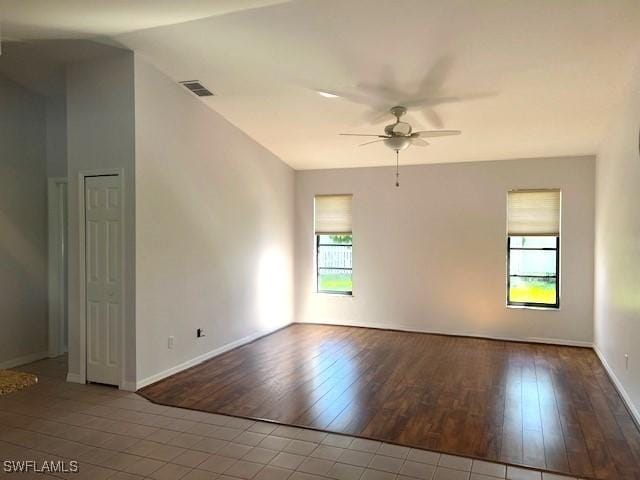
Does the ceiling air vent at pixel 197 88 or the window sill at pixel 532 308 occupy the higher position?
the ceiling air vent at pixel 197 88

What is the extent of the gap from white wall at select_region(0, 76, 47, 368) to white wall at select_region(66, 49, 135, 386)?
3.35 feet

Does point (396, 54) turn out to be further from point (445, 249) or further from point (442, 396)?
point (445, 249)

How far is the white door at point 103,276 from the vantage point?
4414mm

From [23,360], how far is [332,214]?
15.9 ft

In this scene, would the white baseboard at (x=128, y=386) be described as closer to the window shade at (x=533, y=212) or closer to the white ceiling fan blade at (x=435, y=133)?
the white ceiling fan blade at (x=435, y=133)

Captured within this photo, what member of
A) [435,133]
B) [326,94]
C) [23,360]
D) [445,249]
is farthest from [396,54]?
[23,360]

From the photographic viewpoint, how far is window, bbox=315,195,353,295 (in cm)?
759

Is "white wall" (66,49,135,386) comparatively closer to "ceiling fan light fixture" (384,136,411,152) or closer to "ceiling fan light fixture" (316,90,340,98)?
"ceiling fan light fixture" (316,90,340,98)

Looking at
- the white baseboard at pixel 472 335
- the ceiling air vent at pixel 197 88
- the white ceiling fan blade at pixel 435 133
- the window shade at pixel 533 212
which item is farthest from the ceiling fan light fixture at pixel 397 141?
the white baseboard at pixel 472 335

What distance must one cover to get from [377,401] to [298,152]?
4.12 meters

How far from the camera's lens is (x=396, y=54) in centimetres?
387

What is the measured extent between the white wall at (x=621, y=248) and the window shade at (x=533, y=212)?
2.16 ft

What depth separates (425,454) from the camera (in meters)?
3.05

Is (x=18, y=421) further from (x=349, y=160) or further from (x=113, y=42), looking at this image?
(x=349, y=160)
